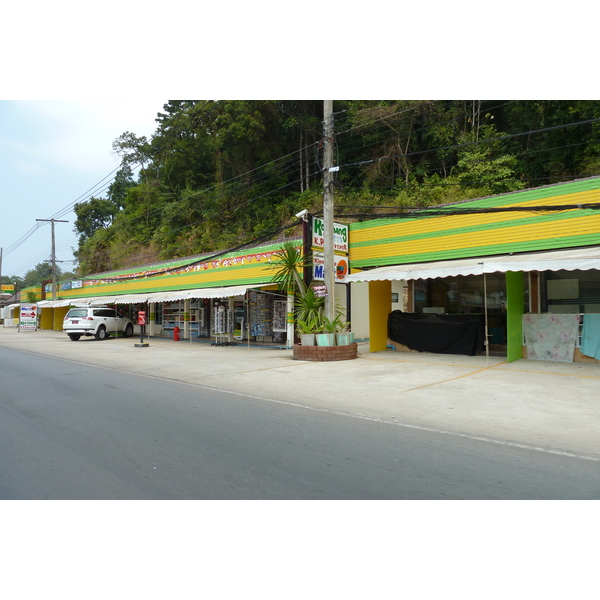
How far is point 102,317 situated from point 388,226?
16.0 meters

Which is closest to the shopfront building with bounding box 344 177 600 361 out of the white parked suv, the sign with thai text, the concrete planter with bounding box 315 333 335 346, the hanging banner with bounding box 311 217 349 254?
the hanging banner with bounding box 311 217 349 254

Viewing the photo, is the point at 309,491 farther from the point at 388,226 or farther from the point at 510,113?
the point at 510,113

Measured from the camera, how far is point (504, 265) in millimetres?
10445

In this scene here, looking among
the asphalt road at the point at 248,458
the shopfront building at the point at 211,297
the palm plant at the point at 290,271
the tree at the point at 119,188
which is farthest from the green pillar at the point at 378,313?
the tree at the point at 119,188

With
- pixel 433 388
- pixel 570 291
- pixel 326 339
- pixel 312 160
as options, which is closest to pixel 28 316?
pixel 312 160

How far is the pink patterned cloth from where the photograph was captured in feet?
37.5

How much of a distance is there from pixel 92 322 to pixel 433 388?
1918 cm

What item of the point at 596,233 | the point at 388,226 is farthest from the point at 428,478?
the point at 388,226

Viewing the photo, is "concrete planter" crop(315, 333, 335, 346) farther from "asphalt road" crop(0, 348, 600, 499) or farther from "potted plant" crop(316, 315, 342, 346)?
"asphalt road" crop(0, 348, 600, 499)

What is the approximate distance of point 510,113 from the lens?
24.4m

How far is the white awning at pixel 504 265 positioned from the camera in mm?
9492

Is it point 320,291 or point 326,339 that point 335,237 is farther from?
point 326,339

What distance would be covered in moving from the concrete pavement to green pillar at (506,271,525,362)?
15.1 inches

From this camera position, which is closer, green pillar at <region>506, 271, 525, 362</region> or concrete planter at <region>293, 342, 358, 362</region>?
green pillar at <region>506, 271, 525, 362</region>
